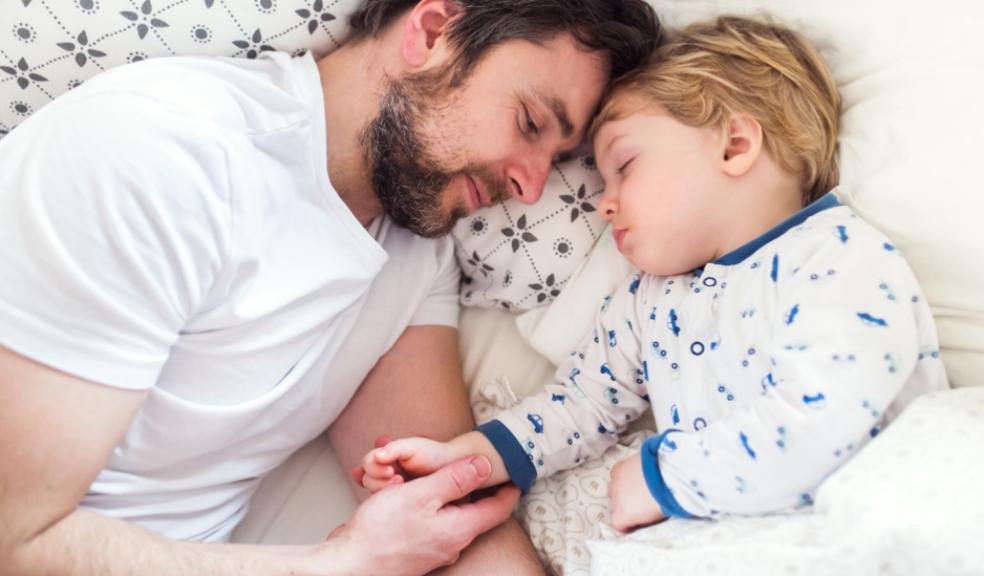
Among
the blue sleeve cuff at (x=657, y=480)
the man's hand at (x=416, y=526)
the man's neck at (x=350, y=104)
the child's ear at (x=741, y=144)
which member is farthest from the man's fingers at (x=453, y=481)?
the child's ear at (x=741, y=144)

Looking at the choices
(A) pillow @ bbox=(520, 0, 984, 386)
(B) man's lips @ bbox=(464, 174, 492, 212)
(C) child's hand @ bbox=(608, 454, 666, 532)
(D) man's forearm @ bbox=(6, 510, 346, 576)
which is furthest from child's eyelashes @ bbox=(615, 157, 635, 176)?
(D) man's forearm @ bbox=(6, 510, 346, 576)

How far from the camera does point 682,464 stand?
110 cm

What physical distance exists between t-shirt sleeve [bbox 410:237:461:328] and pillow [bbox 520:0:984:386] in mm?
661

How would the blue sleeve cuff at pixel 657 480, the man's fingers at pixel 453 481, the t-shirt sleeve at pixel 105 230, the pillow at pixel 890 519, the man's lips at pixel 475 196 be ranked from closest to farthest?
1. the pillow at pixel 890 519
2. the t-shirt sleeve at pixel 105 230
3. the blue sleeve cuff at pixel 657 480
4. the man's fingers at pixel 453 481
5. the man's lips at pixel 475 196

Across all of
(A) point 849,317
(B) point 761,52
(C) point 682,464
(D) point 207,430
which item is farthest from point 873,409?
(D) point 207,430

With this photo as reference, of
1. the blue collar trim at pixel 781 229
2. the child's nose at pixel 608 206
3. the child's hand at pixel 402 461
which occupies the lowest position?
the child's hand at pixel 402 461

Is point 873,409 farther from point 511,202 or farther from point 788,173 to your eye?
point 511,202

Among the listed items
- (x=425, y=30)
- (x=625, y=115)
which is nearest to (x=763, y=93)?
(x=625, y=115)

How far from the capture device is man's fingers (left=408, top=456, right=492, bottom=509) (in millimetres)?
1236

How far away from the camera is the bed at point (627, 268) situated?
92cm

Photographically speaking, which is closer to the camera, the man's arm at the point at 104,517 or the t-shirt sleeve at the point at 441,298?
the man's arm at the point at 104,517

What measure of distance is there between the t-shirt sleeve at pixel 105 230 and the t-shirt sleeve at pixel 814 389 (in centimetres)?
69

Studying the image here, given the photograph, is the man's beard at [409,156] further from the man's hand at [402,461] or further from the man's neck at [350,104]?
the man's hand at [402,461]

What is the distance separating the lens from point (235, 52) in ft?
4.41
